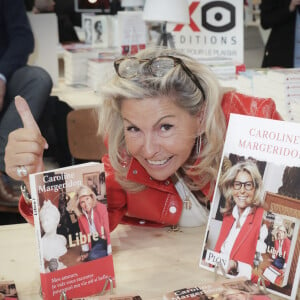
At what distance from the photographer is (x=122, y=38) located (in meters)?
4.13

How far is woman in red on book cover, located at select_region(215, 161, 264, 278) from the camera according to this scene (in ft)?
4.31

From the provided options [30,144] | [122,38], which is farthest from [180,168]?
[122,38]

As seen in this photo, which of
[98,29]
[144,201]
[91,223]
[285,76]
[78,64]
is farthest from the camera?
[98,29]

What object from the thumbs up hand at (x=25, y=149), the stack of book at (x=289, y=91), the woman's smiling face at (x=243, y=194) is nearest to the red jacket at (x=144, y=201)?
the thumbs up hand at (x=25, y=149)

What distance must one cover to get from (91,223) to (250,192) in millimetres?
372

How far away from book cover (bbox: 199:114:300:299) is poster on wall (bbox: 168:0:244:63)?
7.48 ft

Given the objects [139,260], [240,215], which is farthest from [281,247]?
[139,260]

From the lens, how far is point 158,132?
5.16 ft

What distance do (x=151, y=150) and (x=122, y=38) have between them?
269 cm

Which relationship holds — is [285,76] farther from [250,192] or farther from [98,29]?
[98,29]

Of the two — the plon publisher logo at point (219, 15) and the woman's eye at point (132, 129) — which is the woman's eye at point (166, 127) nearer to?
the woman's eye at point (132, 129)

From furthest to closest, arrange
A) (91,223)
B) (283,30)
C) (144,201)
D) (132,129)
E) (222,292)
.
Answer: (283,30) < (144,201) < (132,129) < (91,223) < (222,292)

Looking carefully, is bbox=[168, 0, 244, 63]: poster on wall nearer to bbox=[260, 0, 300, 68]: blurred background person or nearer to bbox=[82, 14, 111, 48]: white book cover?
bbox=[260, 0, 300, 68]: blurred background person

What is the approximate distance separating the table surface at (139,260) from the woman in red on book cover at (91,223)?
0.37 feet
